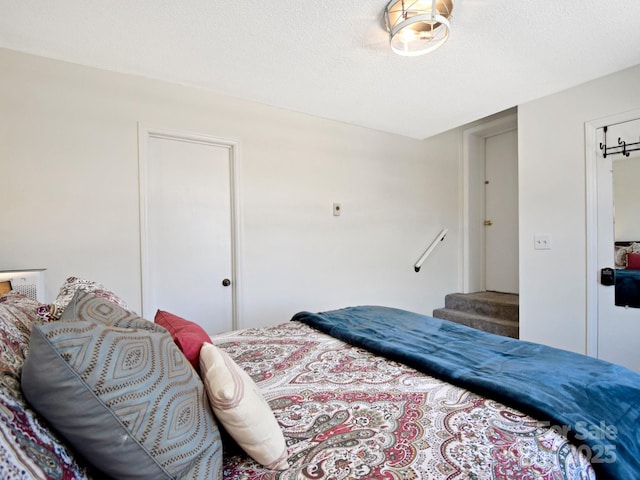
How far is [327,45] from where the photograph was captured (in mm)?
1913

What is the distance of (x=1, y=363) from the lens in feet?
2.05

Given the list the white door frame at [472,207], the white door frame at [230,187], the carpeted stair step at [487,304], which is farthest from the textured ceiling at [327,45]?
the carpeted stair step at [487,304]

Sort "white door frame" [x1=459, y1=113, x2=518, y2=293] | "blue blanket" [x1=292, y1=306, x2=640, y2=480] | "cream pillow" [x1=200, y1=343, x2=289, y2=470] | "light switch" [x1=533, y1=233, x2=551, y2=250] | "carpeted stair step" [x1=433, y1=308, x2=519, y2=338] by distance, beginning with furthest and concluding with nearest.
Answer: "white door frame" [x1=459, y1=113, x2=518, y2=293] < "carpeted stair step" [x1=433, y1=308, x2=519, y2=338] < "light switch" [x1=533, y1=233, x2=551, y2=250] < "blue blanket" [x1=292, y1=306, x2=640, y2=480] < "cream pillow" [x1=200, y1=343, x2=289, y2=470]

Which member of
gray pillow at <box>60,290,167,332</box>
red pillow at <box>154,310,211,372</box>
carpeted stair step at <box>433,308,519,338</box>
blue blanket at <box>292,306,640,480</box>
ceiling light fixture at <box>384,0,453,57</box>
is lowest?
carpeted stair step at <box>433,308,519,338</box>

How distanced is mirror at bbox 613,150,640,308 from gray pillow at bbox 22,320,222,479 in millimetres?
2855

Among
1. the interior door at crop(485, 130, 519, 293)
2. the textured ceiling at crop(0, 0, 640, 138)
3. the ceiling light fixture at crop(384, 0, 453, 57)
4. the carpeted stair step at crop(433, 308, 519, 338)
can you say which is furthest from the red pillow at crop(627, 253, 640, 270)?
the ceiling light fixture at crop(384, 0, 453, 57)

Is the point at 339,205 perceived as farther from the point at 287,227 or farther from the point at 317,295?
the point at 317,295

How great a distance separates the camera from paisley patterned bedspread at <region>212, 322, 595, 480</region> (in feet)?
2.44

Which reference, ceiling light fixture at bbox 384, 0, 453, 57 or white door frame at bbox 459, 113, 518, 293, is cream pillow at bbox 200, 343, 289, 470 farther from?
white door frame at bbox 459, 113, 518, 293

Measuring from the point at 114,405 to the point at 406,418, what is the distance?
0.75 m

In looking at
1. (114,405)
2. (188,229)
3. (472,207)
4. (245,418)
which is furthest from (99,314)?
(472,207)

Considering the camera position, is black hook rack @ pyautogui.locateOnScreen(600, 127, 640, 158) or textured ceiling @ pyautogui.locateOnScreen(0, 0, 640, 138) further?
black hook rack @ pyautogui.locateOnScreen(600, 127, 640, 158)

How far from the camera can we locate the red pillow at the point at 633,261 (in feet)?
7.27

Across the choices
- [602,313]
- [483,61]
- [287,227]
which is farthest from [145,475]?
[602,313]
